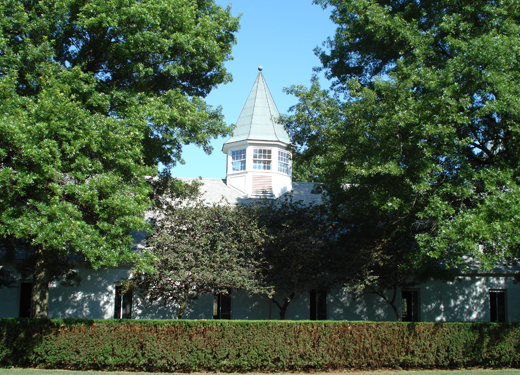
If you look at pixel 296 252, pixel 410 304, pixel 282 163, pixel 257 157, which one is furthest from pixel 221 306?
pixel 282 163

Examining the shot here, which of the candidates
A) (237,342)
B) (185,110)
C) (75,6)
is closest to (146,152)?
(185,110)

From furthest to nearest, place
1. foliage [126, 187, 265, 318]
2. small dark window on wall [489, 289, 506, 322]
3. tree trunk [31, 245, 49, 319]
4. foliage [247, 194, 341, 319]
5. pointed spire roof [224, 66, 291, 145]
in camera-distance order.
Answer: pointed spire roof [224, 66, 291, 145] → small dark window on wall [489, 289, 506, 322] → foliage [247, 194, 341, 319] → foliage [126, 187, 265, 318] → tree trunk [31, 245, 49, 319]

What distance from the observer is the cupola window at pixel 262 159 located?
26734 mm

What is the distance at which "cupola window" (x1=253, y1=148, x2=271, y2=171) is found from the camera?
87.7 ft

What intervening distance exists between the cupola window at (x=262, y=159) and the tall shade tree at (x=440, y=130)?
452 inches

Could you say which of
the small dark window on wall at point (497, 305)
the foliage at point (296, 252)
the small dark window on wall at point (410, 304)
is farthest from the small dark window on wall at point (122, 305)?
the small dark window on wall at point (497, 305)

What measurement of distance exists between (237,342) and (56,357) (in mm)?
5144

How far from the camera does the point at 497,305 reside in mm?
21391

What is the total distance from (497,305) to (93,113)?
1931 centimetres

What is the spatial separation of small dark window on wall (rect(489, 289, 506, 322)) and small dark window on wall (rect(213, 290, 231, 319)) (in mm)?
12076

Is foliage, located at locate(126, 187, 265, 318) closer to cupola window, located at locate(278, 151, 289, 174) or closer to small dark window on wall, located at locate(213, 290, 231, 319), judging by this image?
small dark window on wall, located at locate(213, 290, 231, 319)

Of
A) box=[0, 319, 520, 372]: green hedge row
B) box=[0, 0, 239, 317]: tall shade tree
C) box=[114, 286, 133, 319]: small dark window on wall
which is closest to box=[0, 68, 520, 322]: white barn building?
box=[114, 286, 133, 319]: small dark window on wall

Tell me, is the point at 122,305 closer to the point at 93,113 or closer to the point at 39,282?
the point at 39,282

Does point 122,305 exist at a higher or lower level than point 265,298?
lower
